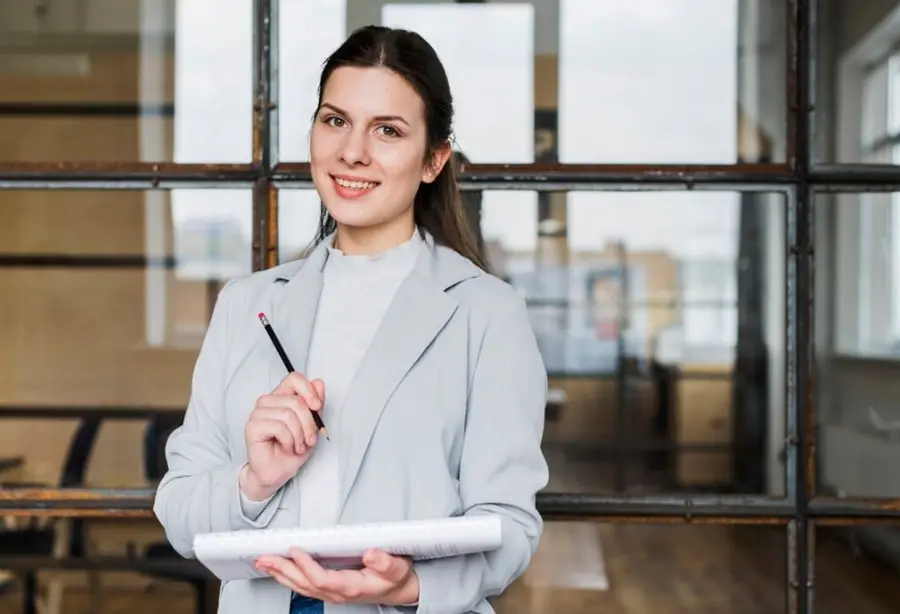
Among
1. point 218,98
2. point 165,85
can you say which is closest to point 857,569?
point 218,98

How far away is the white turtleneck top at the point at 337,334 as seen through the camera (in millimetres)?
959

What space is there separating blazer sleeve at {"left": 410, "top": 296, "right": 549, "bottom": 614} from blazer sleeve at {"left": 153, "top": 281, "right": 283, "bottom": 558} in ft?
0.59

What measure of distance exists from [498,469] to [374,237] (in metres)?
0.29

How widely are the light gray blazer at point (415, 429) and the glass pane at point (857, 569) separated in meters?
0.63

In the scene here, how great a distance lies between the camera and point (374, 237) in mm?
1058

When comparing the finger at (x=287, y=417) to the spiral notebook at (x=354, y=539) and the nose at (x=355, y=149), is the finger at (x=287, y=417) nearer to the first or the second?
the spiral notebook at (x=354, y=539)

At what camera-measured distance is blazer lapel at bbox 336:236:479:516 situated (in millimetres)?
948

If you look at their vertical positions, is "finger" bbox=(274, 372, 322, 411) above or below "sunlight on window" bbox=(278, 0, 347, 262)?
below

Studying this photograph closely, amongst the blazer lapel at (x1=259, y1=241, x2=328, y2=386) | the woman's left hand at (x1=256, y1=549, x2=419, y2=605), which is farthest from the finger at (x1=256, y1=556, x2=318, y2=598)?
the blazer lapel at (x1=259, y1=241, x2=328, y2=386)

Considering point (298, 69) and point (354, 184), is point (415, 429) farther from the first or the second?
point (298, 69)

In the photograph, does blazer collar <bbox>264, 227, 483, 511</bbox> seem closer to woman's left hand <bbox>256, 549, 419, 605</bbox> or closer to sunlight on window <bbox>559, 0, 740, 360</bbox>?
woman's left hand <bbox>256, 549, 419, 605</bbox>

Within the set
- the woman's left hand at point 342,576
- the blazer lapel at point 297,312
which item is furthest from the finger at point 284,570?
the blazer lapel at point 297,312

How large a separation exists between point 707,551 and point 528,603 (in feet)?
1.44

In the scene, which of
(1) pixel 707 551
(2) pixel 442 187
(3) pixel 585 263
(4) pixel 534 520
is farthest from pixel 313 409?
(3) pixel 585 263
